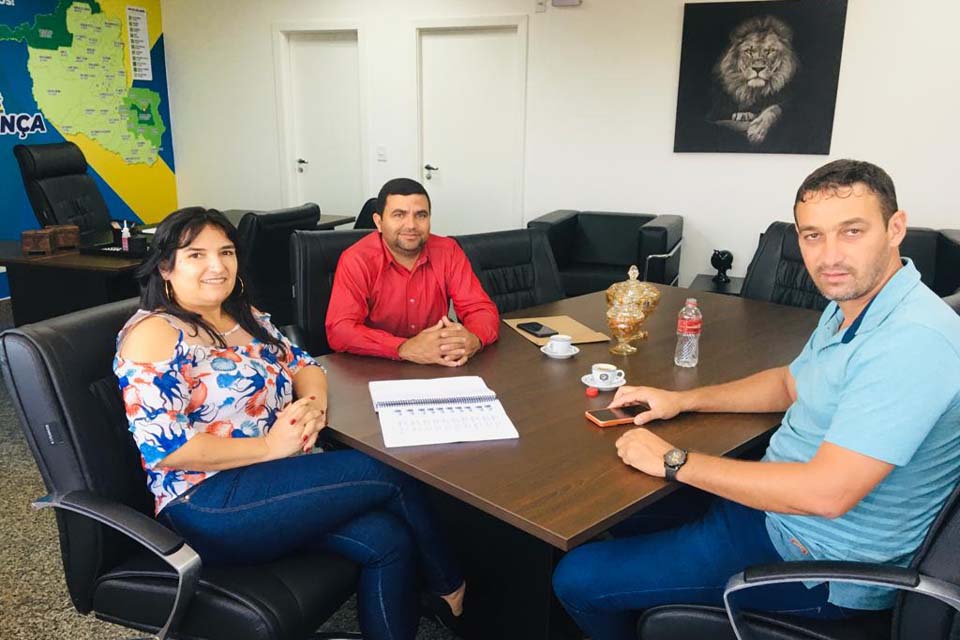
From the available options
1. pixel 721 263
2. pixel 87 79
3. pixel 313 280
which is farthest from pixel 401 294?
pixel 87 79

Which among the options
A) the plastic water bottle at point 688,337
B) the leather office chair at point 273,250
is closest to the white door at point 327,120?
the leather office chair at point 273,250

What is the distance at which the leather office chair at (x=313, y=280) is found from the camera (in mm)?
2500

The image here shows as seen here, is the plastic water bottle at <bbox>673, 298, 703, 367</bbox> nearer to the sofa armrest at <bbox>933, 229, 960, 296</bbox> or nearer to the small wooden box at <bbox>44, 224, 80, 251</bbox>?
the sofa armrest at <bbox>933, 229, 960, 296</bbox>

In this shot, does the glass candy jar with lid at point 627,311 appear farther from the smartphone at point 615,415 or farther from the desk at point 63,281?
the desk at point 63,281

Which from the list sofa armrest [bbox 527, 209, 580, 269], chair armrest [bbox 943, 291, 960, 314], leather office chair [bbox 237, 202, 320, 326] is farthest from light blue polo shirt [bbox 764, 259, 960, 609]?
sofa armrest [bbox 527, 209, 580, 269]

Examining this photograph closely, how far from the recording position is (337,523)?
5.32 feet

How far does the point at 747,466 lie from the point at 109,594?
1.25 m

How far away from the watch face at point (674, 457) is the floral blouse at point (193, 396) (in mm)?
883

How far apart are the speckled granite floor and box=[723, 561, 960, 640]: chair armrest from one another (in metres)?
1.05

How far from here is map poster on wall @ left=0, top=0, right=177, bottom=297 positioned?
5.40 metres

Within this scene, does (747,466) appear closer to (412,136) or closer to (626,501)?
(626,501)

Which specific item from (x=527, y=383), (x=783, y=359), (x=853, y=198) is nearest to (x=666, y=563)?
(x=527, y=383)

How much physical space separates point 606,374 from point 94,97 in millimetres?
5621

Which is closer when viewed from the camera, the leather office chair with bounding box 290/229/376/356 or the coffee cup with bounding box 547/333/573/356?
the coffee cup with bounding box 547/333/573/356
